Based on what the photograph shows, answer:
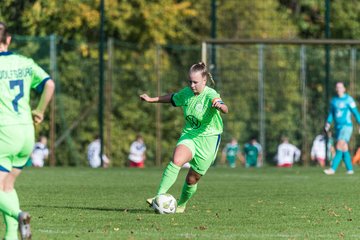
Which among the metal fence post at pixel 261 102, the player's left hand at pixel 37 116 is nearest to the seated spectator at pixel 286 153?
the metal fence post at pixel 261 102

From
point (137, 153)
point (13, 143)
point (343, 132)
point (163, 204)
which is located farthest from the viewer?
point (137, 153)

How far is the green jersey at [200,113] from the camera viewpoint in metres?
14.2

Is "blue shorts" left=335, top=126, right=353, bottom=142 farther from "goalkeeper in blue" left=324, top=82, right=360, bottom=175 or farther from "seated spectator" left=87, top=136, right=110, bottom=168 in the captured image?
"seated spectator" left=87, top=136, right=110, bottom=168

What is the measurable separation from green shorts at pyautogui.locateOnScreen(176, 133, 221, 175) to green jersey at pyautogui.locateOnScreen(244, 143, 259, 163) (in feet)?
75.6

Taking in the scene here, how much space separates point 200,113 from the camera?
1418 centimetres

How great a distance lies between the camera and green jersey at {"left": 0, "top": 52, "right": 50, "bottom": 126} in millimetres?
10281

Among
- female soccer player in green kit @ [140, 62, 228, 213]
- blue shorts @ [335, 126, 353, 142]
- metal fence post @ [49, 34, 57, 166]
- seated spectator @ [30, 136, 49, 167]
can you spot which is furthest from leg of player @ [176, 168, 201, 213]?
seated spectator @ [30, 136, 49, 167]

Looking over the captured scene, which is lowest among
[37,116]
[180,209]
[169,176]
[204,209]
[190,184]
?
[204,209]

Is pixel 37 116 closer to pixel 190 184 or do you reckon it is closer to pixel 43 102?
pixel 43 102

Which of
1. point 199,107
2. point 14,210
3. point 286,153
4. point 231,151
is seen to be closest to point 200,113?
point 199,107

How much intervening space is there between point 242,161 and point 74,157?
222 inches

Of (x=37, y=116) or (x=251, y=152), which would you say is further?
(x=251, y=152)

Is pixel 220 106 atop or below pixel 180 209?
atop

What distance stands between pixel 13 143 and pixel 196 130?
14.5ft
